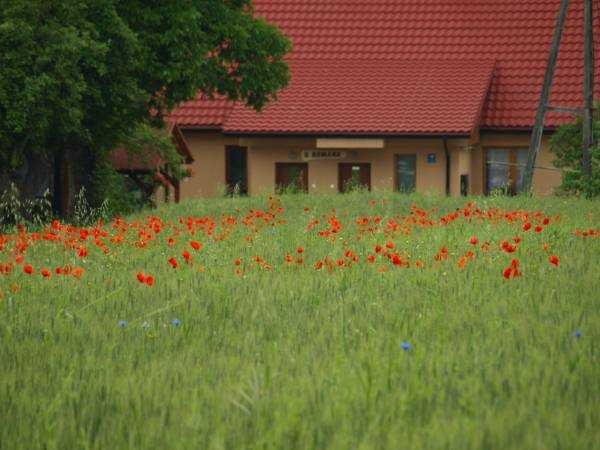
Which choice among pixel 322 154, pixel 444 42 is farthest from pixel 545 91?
pixel 444 42

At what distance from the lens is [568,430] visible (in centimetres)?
558

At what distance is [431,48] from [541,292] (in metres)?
33.6

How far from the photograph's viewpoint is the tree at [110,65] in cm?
2520

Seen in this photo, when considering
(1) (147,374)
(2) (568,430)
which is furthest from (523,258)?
(2) (568,430)

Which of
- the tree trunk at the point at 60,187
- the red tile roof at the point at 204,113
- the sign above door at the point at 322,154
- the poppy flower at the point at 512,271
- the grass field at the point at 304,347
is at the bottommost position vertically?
the grass field at the point at 304,347

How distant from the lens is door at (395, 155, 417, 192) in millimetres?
40156

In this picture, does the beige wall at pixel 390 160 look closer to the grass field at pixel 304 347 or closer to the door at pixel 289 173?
the door at pixel 289 173

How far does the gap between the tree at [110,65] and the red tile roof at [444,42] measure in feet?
29.3

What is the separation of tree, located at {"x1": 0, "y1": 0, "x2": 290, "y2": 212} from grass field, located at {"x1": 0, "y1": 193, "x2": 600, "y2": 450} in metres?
12.5

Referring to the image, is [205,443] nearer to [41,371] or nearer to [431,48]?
[41,371]

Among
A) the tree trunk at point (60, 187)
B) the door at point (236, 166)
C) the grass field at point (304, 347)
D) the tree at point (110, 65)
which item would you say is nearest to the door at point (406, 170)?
the door at point (236, 166)

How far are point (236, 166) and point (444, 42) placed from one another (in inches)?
293

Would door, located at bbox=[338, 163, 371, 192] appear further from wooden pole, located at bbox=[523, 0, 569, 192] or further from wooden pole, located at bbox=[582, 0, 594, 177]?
wooden pole, located at bbox=[582, 0, 594, 177]

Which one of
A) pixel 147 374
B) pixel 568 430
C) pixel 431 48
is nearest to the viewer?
pixel 568 430
